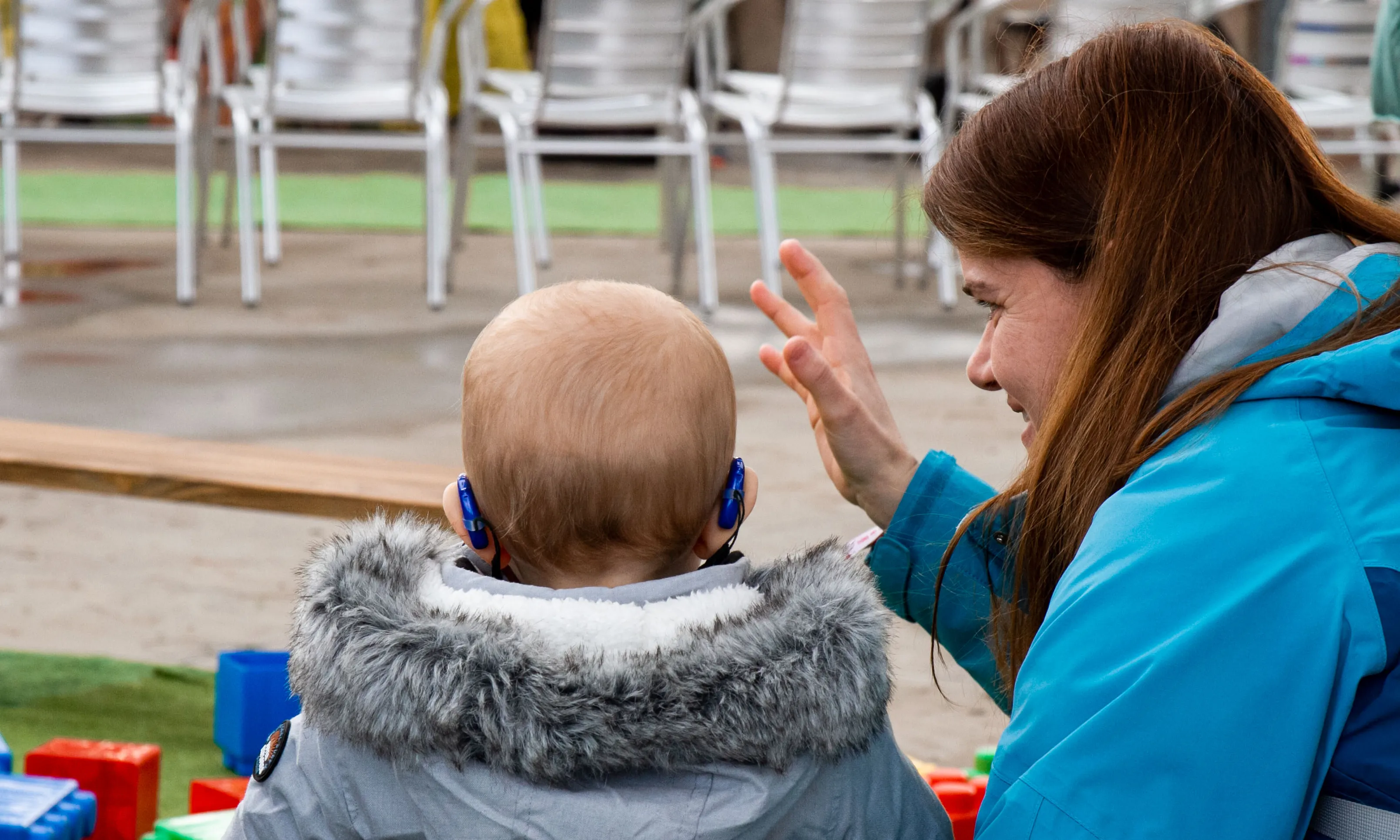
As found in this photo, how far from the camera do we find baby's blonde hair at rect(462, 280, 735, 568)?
1.17m

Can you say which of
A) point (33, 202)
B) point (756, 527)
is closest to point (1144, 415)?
point (756, 527)

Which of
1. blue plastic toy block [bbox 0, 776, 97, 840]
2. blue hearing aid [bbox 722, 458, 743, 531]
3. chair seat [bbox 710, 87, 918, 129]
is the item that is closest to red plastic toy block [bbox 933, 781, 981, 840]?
blue hearing aid [bbox 722, 458, 743, 531]

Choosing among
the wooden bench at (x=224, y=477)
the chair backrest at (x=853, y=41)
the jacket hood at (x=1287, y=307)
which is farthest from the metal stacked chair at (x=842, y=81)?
the jacket hood at (x=1287, y=307)

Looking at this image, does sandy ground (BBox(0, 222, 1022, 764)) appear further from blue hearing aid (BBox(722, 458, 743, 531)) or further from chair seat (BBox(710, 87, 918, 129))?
blue hearing aid (BBox(722, 458, 743, 531))

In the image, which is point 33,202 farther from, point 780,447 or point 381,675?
point 381,675

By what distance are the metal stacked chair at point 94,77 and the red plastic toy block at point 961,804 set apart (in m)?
4.34

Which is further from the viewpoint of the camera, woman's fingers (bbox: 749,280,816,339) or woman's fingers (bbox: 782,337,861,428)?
woman's fingers (bbox: 749,280,816,339)

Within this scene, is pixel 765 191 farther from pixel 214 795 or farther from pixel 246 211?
pixel 214 795

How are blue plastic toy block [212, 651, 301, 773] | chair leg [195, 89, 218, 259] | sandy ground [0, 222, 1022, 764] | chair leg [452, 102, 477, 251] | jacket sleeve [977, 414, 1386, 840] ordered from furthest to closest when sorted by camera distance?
chair leg [195, 89, 218, 259] → chair leg [452, 102, 477, 251] → sandy ground [0, 222, 1022, 764] → blue plastic toy block [212, 651, 301, 773] → jacket sleeve [977, 414, 1386, 840]

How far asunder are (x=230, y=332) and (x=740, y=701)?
469 cm

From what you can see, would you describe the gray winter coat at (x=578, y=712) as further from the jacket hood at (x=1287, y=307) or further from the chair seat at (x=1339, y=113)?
the chair seat at (x=1339, y=113)

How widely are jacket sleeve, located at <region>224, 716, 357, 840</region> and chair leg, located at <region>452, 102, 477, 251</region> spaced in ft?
17.1

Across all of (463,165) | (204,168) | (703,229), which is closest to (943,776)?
(703,229)

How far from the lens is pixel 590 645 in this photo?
3.65 ft
